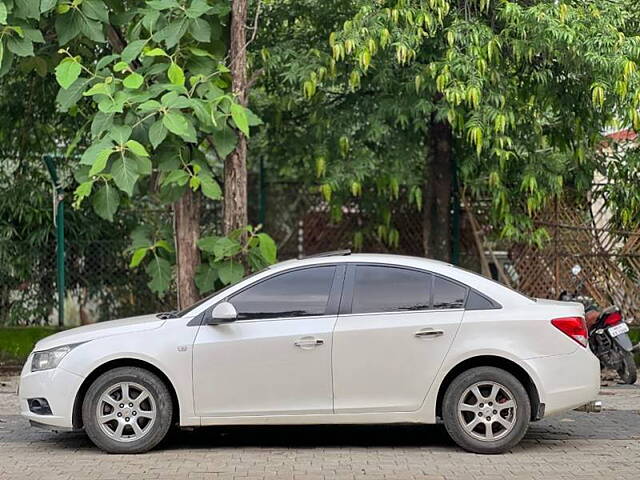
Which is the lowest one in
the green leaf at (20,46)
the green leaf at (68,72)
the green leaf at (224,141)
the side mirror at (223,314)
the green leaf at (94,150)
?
the side mirror at (223,314)

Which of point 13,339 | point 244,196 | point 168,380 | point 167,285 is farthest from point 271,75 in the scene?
point 168,380

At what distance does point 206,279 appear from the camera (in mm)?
11727

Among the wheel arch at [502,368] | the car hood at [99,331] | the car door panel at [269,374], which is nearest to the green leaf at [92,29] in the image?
the car hood at [99,331]

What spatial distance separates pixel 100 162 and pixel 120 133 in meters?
0.37

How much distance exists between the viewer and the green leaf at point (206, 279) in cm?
1167

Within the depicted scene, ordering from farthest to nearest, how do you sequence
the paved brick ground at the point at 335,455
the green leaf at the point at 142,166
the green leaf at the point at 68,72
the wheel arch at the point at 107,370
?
the green leaf at the point at 68,72 < the green leaf at the point at 142,166 < the wheel arch at the point at 107,370 < the paved brick ground at the point at 335,455

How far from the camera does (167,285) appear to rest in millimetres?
12102

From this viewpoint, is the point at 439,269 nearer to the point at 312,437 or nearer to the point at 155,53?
the point at 312,437

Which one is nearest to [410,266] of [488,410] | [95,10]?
[488,410]

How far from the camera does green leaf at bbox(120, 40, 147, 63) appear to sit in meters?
11.2

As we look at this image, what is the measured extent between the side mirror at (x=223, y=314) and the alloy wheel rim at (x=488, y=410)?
183 centimetres

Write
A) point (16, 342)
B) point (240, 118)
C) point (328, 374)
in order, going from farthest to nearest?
point (16, 342) → point (240, 118) → point (328, 374)

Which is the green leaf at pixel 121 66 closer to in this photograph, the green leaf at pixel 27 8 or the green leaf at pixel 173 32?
the green leaf at pixel 173 32

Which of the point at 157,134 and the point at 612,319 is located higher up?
the point at 157,134
